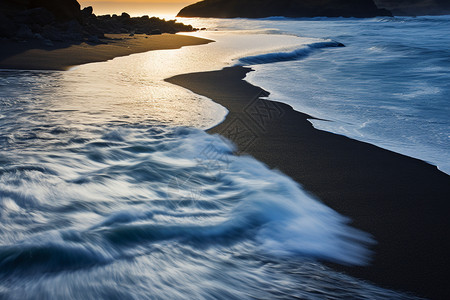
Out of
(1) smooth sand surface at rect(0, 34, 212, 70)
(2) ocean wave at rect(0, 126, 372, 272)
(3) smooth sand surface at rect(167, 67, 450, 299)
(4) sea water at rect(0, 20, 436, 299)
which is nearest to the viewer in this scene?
(4) sea water at rect(0, 20, 436, 299)

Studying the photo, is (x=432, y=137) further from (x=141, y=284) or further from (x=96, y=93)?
(x=96, y=93)

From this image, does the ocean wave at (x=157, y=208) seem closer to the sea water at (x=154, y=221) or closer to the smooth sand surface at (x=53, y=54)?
the sea water at (x=154, y=221)

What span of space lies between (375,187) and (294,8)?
103553 mm

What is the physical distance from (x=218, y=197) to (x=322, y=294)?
1129 millimetres

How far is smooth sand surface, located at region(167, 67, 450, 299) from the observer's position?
191 centimetres

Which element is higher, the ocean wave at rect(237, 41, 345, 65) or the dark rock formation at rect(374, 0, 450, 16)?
Result: the dark rock formation at rect(374, 0, 450, 16)

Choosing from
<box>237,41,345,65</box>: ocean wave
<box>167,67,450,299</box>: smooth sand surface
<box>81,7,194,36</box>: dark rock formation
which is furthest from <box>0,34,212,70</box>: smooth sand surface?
<box>167,67,450,299</box>: smooth sand surface

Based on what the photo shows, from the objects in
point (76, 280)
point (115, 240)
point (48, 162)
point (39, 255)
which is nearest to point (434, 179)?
point (115, 240)

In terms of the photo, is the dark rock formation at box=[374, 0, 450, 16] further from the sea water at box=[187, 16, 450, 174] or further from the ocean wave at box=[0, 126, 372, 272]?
the ocean wave at box=[0, 126, 372, 272]

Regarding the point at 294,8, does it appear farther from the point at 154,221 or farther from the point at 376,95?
the point at 154,221

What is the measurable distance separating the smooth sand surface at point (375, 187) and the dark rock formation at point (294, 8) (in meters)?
98.9

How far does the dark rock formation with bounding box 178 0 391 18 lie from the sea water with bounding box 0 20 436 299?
328ft

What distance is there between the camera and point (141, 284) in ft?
5.88

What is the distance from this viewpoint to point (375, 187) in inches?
109
